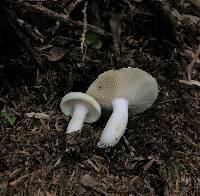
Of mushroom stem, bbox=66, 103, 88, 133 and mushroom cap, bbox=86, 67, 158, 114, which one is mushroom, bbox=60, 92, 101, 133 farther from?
mushroom cap, bbox=86, 67, 158, 114

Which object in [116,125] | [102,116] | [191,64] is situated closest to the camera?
[116,125]

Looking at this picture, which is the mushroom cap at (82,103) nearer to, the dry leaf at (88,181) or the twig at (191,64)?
the dry leaf at (88,181)

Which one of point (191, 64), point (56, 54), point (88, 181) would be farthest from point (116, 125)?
point (191, 64)

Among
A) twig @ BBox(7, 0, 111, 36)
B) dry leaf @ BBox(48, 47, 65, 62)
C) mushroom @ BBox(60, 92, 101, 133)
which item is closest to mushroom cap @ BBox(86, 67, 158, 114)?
mushroom @ BBox(60, 92, 101, 133)

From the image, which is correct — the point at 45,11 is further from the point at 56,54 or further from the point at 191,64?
the point at 191,64

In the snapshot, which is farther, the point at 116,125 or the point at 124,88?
the point at 124,88

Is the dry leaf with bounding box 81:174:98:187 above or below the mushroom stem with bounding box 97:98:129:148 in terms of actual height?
below
